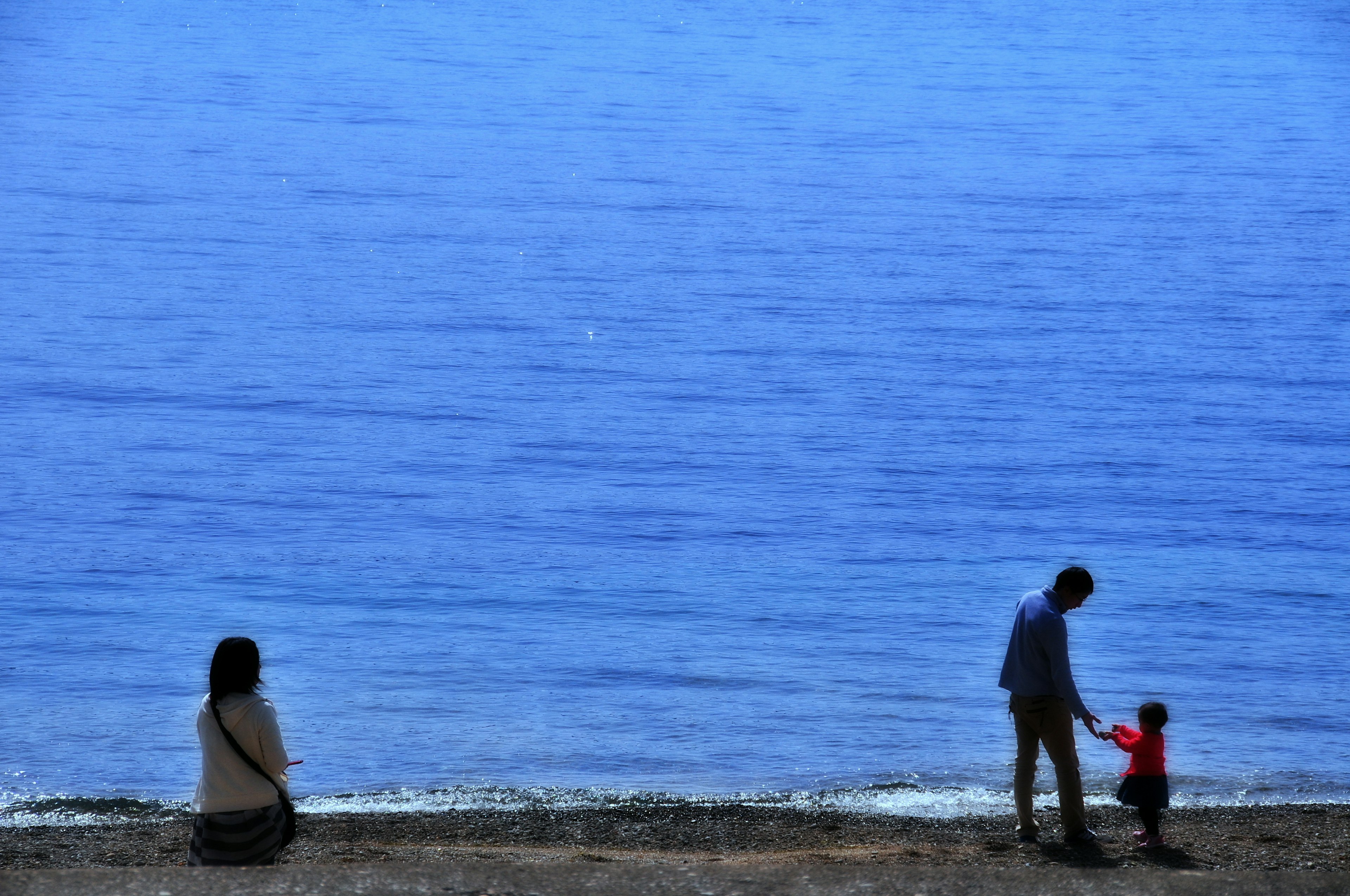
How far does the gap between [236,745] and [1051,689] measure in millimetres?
3148

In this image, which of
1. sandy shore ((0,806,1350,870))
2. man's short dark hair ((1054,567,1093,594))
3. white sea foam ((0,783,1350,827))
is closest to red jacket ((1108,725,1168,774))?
sandy shore ((0,806,1350,870))

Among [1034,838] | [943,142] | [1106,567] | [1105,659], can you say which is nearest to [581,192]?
[943,142]

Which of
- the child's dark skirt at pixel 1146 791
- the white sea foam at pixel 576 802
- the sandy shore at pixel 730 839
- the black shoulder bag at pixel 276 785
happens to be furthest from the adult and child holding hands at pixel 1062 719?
the black shoulder bag at pixel 276 785

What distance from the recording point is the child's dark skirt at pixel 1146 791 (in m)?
6.08

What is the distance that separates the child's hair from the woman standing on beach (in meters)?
3.27

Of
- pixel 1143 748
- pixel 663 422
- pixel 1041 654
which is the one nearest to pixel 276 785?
pixel 1041 654

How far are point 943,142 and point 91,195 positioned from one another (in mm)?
21911

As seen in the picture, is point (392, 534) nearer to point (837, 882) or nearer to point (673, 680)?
point (673, 680)

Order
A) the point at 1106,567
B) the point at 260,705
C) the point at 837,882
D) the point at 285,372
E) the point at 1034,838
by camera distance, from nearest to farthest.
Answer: the point at 837,882, the point at 260,705, the point at 1034,838, the point at 1106,567, the point at 285,372

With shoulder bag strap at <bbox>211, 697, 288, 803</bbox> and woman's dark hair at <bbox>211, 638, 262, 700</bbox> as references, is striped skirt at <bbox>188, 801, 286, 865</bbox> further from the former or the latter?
woman's dark hair at <bbox>211, 638, 262, 700</bbox>

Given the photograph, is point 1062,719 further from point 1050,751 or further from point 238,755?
point 238,755

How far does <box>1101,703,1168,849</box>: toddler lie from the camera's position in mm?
5973

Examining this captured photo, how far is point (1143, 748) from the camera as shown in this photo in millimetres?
6020

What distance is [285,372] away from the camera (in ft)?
91.5
